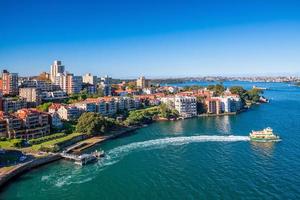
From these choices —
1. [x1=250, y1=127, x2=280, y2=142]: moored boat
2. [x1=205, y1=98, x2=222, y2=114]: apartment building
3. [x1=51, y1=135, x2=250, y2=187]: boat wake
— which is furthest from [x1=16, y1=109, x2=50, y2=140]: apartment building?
[x1=205, y1=98, x2=222, y2=114]: apartment building

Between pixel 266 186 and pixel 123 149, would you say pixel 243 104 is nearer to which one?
pixel 123 149

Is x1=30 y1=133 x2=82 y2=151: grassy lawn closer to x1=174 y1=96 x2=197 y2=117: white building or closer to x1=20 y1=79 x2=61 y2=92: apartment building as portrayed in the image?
x1=174 y1=96 x2=197 y2=117: white building

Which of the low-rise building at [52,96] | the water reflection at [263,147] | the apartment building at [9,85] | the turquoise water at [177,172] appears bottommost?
the turquoise water at [177,172]

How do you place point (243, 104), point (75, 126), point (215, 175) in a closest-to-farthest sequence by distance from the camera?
point (215, 175), point (75, 126), point (243, 104)

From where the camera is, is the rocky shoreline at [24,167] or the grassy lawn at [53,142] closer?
the rocky shoreline at [24,167]

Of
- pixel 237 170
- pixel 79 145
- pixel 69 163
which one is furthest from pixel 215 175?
pixel 79 145

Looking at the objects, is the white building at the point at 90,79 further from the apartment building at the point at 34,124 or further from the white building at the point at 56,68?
the apartment building at the point at 34,124

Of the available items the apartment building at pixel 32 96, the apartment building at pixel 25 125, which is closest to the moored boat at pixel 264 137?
the apartment building at pixel 25 125
